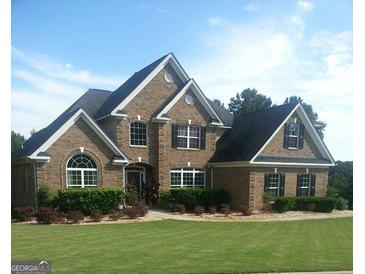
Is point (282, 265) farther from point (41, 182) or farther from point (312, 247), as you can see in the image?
point (41, 182)

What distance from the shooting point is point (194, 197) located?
18.4m

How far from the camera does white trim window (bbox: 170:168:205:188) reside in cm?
1986

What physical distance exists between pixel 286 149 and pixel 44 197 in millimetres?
12790

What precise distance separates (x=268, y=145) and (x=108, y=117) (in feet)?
28.6

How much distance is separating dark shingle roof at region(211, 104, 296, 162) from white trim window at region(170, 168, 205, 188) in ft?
4.01

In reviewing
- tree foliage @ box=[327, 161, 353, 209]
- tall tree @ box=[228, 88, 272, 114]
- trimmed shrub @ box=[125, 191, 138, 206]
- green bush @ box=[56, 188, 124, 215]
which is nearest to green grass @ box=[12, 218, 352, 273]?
green bush @ box=[56, 188, 124, 215]

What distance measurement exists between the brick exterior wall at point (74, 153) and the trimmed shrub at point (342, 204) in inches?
471

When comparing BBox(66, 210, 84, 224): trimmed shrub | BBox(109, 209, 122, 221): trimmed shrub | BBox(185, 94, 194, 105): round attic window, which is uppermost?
BBox(185, 94, 194, 105): round attic window

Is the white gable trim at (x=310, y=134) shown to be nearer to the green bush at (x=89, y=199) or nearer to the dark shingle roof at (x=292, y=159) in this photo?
the dark shingle roof at (x=292, y=159)

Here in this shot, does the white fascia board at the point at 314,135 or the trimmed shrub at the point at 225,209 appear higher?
the white fascia board at the point at 314,135

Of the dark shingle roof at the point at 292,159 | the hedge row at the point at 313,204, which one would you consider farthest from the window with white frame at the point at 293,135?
the hedge row at the point at 313,204

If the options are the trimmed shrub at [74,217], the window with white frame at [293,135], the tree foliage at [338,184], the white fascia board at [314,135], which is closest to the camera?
the trimmed shrub at [74,217]

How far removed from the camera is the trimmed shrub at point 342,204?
1920 cm

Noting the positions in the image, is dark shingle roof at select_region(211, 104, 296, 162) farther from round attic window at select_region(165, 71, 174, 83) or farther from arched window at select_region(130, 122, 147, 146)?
round attic window at select_region(165, 71, 174, 83)
